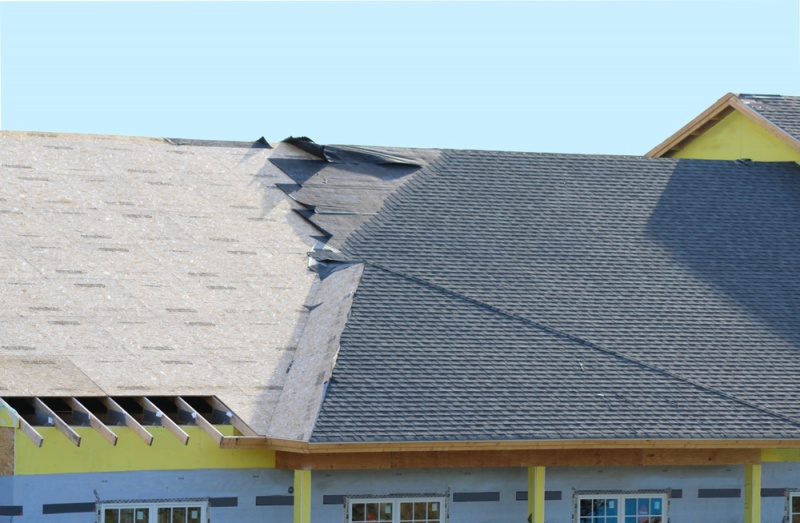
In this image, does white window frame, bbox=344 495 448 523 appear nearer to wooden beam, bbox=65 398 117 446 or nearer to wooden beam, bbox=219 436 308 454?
wooden beam, bbox=219 436 308 454

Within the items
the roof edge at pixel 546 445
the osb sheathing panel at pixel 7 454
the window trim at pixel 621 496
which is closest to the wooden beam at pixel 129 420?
the osb sheathing panel at pixel 7 454

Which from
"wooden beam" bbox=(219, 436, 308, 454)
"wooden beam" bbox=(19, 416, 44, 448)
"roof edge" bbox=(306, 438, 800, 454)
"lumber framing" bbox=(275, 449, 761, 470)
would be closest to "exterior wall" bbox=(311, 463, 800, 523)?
"lumber framing" bbox=(275, 449, 761, 470)

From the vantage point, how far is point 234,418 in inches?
745

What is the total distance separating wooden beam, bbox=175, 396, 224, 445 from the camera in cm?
1803

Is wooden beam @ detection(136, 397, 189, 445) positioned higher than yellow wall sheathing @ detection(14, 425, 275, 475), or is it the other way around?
wooden beam @ detection(136, 397, 189, 445)

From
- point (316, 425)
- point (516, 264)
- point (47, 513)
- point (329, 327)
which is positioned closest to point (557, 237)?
point (516, 264)

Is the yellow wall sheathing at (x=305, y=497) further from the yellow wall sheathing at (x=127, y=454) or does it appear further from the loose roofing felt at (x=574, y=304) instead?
the loose roofing felt at (x=574, y=304)

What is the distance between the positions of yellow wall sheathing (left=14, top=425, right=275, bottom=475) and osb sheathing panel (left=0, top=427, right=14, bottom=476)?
0.07m

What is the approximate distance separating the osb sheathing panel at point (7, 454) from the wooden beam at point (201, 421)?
8.13 feet

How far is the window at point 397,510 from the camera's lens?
19062 millimetres

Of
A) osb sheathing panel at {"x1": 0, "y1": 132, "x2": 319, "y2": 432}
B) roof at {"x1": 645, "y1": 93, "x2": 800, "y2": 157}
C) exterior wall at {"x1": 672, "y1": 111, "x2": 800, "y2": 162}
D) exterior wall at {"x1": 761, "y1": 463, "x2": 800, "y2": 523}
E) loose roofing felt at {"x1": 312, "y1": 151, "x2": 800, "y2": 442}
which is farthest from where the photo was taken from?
exterior wall at {"x1": 672, "y1": 111, "x2": 800, "y2": 162}

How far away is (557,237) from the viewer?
2403 cm

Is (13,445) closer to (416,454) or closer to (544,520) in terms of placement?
(416,454)

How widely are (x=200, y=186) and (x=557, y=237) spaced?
6630 mm
